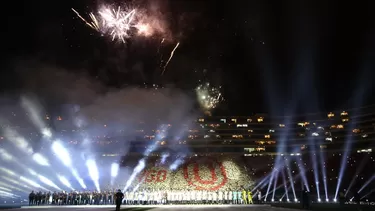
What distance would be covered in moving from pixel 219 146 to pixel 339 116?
50.6 meters

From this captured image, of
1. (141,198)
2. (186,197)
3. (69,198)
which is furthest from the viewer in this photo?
(186,197)

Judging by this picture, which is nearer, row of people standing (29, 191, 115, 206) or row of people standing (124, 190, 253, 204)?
row of people standing (29, 191, 115, 206)

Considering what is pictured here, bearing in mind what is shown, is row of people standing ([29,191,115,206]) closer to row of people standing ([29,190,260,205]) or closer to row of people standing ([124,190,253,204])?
row of people standing ([29,190,260,205])

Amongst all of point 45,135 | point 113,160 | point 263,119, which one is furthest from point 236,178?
point 263,119

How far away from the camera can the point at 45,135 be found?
4962 centimetres

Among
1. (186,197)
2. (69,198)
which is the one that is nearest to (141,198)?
(186,197)

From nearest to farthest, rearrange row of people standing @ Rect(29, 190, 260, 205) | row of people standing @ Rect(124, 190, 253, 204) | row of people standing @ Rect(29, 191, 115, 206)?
row of people standing @ Rect(29, 191, 115, 206) < row of people standing @ Rect(29, 190, 260, 205) < row of people standing @ Rect(124, 190, 253, 204)

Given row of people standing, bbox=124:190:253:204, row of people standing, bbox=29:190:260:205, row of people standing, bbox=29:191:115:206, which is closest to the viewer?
row of people standing, bbox=29:191:115:206

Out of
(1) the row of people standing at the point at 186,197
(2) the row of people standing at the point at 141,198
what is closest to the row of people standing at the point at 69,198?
(2) the row of people standing at the point at 141,198

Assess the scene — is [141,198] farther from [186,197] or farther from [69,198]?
[69,198]

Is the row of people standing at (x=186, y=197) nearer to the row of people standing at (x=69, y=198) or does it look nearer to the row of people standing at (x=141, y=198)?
the row of people standing at (x=141, y=198)

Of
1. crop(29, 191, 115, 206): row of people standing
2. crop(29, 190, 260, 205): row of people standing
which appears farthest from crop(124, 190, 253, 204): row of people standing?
crop(29, 191, 115, 206): row of people standing

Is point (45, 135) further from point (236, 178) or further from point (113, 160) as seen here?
point (236, 178)

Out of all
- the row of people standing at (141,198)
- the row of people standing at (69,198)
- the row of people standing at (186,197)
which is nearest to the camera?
the row of people standing at (69,198)
